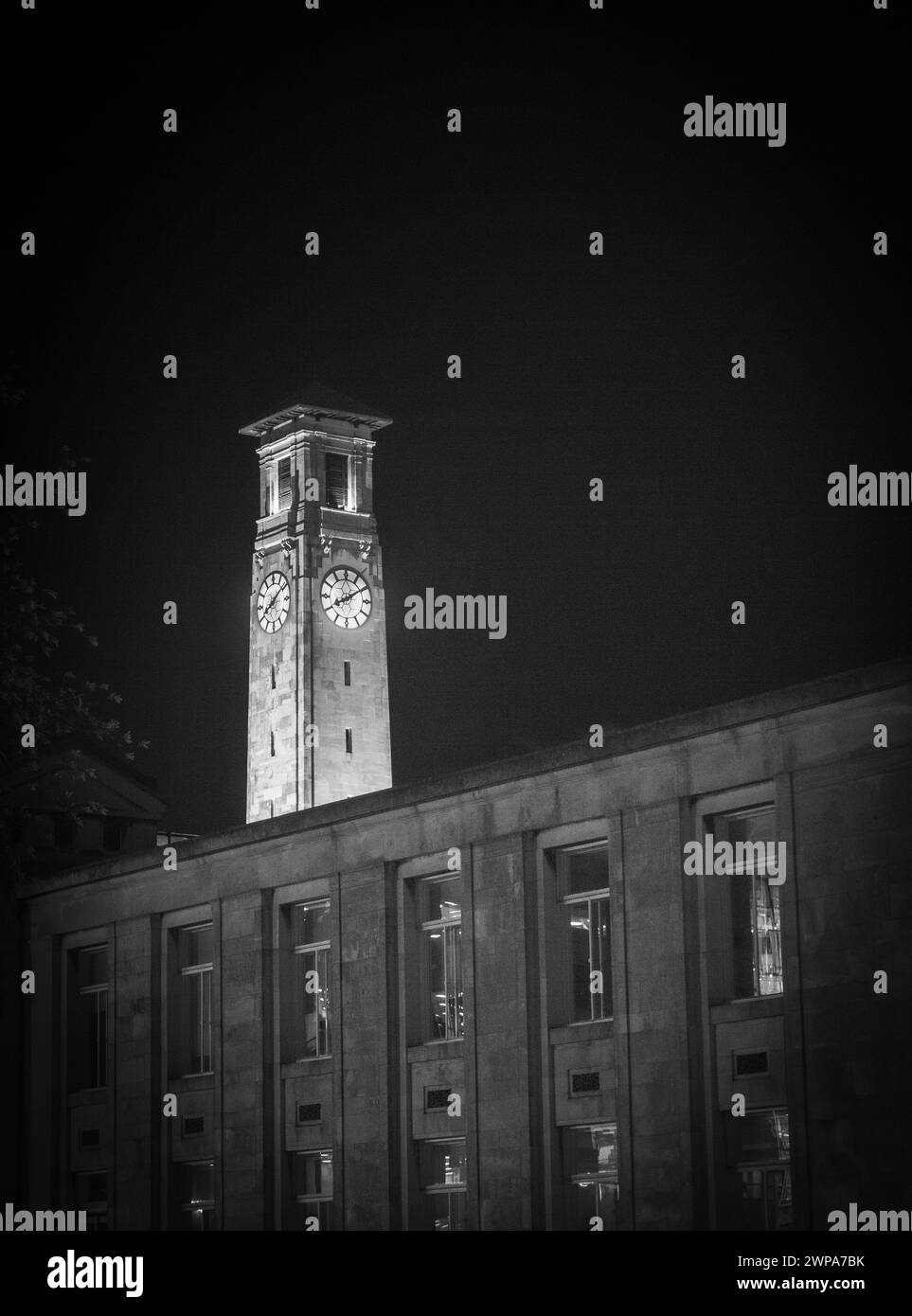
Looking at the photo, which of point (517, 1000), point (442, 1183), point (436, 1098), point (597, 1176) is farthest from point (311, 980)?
point (597, 1176)

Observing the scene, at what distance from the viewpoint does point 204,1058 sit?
46.0 m

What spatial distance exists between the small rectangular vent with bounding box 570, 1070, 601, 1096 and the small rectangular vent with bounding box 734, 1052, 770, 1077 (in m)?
2.91

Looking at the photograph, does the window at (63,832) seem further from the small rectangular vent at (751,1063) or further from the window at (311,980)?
the small rectangular vent at (751,1063)

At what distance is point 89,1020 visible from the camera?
161ft

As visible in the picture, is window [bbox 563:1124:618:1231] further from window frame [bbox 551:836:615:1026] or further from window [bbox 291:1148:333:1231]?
window [bbox 291:1148:333:1231]

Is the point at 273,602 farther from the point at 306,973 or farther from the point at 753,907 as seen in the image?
the point at 753,907

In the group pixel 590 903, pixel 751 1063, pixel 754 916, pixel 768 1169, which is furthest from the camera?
pixel 590 903

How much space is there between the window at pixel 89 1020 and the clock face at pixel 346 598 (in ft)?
176

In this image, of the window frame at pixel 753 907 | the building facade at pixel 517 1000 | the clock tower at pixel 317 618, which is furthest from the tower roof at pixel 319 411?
the window frame at pixel 753 907

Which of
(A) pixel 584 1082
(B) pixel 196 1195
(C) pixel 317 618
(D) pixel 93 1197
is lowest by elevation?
(D) pixel 93 1197

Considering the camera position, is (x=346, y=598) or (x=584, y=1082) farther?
(x=346, y=598)

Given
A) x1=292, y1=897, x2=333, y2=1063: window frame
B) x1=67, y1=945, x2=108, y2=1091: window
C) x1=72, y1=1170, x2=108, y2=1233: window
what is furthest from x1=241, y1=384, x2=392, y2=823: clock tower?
x1=292, y1=897, x2=333, y2=1063: window frame

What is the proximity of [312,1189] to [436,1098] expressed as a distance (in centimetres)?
418
